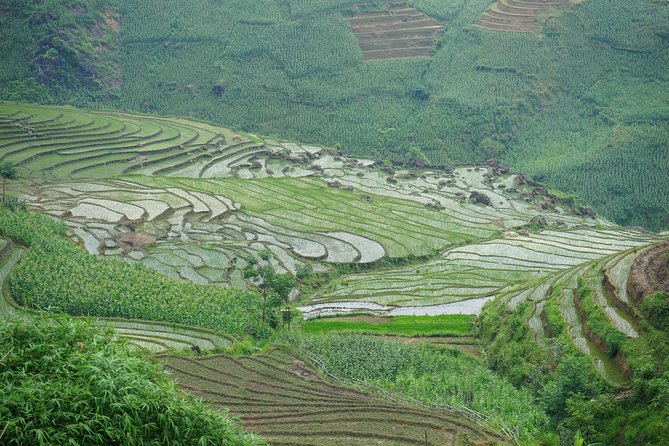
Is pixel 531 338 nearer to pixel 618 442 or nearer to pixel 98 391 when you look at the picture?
pixel 618 442

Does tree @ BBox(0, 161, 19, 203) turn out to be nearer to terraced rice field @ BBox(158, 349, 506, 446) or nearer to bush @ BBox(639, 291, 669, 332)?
terraced rice field @ BBox(158, 349, 506, 446)

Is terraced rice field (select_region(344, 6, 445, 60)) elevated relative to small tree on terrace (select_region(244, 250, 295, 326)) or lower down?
elevated

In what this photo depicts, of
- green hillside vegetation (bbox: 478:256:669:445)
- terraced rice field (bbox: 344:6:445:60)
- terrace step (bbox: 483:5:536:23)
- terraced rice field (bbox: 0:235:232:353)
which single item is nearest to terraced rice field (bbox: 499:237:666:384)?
green hillside vegetation (bbox: 478:256:669:445)

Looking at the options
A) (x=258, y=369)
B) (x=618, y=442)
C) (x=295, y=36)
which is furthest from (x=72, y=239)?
(x=295, y=36)

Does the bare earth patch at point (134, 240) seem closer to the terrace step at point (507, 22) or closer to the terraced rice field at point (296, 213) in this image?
the terraced rice field at point (296, 213)

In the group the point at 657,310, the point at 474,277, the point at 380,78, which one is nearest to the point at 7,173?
the point at 474,277

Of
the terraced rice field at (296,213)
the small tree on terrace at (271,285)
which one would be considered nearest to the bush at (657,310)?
the terraced rice field at (296,213)
